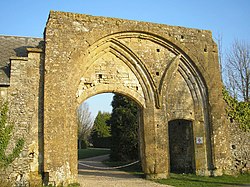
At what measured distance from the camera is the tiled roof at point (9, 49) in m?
9.65

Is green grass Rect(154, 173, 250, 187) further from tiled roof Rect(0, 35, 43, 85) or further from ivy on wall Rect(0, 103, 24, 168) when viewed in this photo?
tiled roof Rect(0, 35, 43, 85)

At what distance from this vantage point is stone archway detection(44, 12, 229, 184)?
372 inches

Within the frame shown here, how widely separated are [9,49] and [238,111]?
432 inches

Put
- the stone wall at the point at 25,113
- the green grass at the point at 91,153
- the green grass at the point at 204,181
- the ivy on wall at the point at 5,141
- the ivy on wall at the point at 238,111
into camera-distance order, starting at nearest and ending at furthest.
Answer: the ivy on wall at the point at 5,141 → the stone wall at the point at 25,113 → the green grass at the point at 204,181 → the ivy on wall at the point at 238,111 → the green grass at the point at 91,153

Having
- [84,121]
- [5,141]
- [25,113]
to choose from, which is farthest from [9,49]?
[84,121]

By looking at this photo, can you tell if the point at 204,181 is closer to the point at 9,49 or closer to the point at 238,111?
the point at 238,111

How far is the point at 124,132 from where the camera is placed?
17.8 m

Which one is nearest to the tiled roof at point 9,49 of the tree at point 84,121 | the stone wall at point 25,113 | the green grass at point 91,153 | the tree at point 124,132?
the stone wall at point 25,113

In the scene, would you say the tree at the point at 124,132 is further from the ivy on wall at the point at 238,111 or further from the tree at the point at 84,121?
the tree at the point at 84,121

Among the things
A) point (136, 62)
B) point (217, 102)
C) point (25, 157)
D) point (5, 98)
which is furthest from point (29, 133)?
point (217, 102)

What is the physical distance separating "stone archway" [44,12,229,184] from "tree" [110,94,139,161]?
6.02 metres

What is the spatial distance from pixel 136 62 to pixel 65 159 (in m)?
4.93

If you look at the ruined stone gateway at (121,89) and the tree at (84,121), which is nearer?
the ruined stone gateway at (121,89)

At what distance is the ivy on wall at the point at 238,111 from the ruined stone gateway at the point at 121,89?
0.59 m
